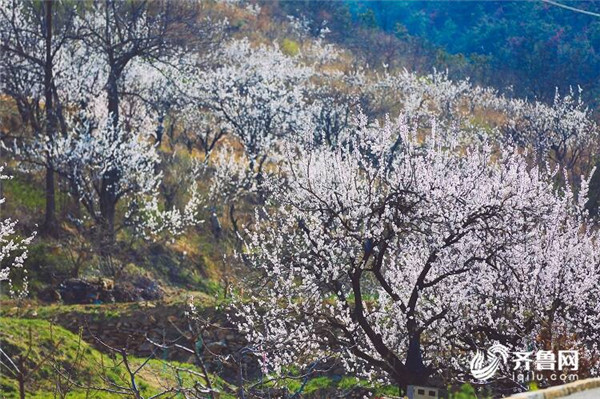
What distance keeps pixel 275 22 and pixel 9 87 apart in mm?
36341

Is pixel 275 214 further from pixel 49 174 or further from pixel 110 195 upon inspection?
pixel 49 174

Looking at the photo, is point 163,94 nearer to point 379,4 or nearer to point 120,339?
point 120,339

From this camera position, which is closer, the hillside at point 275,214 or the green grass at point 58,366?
the hillside at point 275,214

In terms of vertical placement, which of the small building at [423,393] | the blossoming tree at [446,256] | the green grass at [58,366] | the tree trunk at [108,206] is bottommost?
the small building at [423,393]

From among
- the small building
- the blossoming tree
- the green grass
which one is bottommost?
the small building

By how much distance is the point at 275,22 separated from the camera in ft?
200

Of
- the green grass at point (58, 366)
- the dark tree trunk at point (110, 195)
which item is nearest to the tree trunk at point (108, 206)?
the dark tree trunk at point (110, 195)

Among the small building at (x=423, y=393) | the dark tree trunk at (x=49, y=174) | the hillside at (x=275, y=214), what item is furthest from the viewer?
the dark tree trunk at (x=49, y=174)

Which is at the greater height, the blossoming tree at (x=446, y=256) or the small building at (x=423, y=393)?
the blossoming tree at (x=446, y=256)

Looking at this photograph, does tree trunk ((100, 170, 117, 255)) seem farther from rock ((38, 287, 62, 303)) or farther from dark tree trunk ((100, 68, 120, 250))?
rock ((38, 287, 62, 303))

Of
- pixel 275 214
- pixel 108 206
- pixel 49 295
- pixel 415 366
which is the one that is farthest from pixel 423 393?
pixel 108 206

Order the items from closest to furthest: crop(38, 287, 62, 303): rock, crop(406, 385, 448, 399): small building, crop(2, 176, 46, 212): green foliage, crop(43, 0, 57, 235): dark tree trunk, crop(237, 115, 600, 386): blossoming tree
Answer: crop(406, 385, 448, 399): small building < crop(237, 115, 600, 386): blossoming tree < crop(38, 287, 62, 303): rock < crop(43, 0, 57, 235): dark tree trunk < crop(2, 176, 46, 212): green foliage

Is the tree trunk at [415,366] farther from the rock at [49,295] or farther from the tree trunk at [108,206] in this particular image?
the tree trunk at [108,206]

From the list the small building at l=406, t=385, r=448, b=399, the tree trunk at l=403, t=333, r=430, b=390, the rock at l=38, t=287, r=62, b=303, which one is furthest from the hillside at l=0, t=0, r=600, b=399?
the small building at l=406, t=385, r=448, b=399
